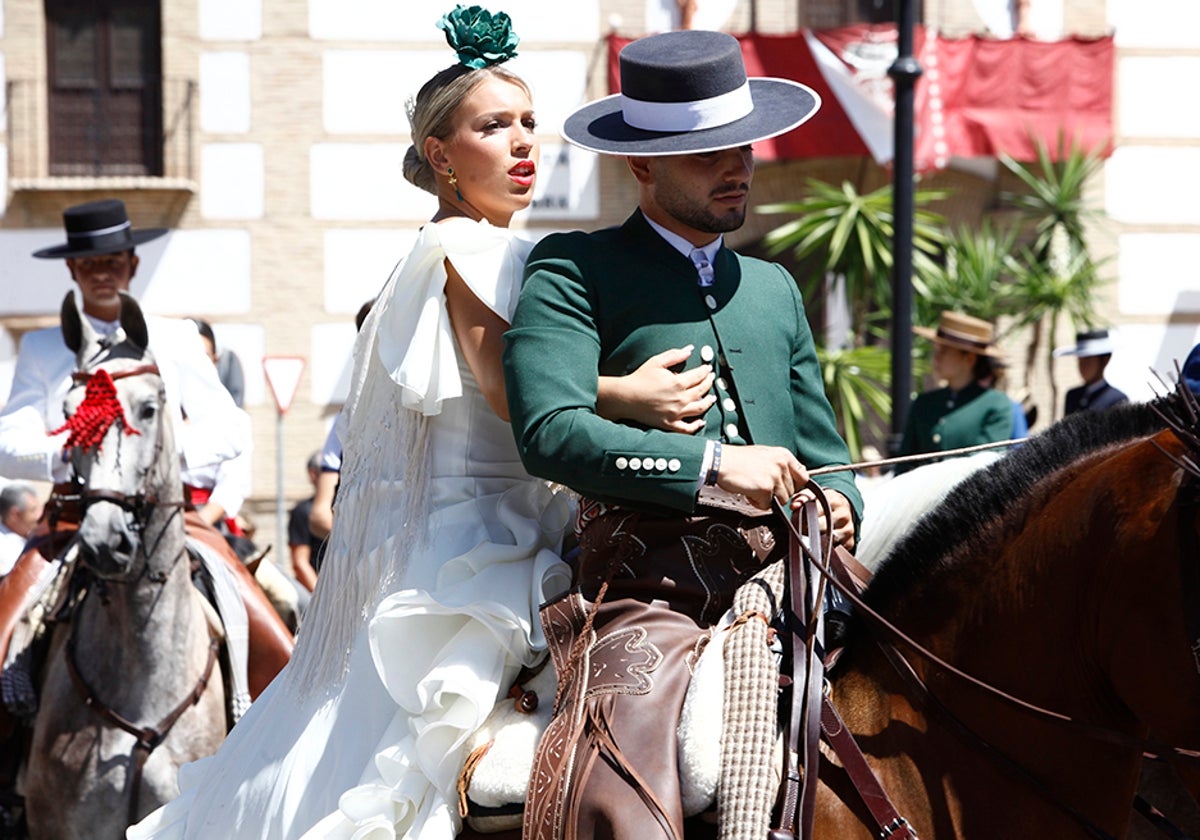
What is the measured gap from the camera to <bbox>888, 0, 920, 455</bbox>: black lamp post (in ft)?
29.9

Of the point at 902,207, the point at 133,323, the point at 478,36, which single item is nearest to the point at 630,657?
the point at 478,36

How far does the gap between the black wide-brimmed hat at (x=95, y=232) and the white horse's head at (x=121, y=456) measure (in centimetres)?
107

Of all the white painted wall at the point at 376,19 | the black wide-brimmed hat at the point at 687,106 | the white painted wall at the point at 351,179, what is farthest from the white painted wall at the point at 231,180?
the black wide-brimmed hat at the point at 687,106

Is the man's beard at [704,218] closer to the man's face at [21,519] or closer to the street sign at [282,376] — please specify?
the man's face at [21,519]

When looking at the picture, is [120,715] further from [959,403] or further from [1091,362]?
[1091,362]

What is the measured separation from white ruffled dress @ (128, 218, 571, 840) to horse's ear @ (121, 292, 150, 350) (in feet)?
7.95

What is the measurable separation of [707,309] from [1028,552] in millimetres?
810

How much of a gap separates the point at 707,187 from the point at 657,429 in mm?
526

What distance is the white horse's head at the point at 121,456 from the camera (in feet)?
18.0

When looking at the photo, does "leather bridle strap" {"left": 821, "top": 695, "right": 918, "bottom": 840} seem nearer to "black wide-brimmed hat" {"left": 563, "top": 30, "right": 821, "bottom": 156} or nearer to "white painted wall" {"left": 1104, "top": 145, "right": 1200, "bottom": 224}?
"black wide-brimmed hat" {"left": 563, "top": 30, "right": 821, "bottom": 156}

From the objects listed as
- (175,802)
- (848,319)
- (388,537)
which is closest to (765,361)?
(388,537)

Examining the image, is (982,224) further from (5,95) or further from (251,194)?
(5,95)

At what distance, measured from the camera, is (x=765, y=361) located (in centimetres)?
342

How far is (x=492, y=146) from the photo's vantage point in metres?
3.72
